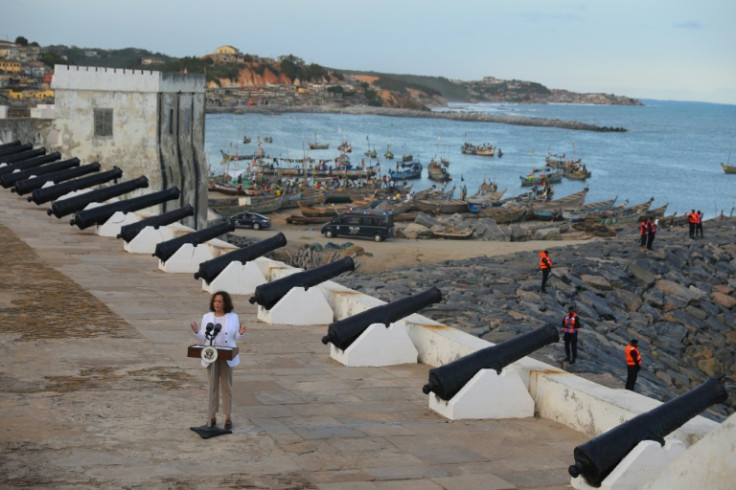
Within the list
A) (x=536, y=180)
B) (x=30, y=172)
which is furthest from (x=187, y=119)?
(x=536, y=180)

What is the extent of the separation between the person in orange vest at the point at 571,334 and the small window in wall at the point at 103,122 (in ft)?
59.3

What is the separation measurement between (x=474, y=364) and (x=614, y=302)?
65.7ft

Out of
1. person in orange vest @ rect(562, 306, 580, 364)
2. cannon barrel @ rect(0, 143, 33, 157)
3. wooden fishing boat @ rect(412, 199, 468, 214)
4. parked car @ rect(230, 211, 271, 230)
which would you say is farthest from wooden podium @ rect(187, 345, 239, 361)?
wooden fishing boat @ rect(412, 199, 468, 214)

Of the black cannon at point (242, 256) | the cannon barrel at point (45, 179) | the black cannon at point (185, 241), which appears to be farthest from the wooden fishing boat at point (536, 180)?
the black cannon at point (242, 256)

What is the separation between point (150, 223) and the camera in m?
18.0

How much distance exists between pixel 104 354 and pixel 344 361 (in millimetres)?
2332

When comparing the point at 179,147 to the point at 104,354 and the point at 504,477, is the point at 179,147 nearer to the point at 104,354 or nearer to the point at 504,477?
the point at 104,354

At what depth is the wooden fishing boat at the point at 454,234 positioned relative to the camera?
169 ft

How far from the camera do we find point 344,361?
10.7 metres

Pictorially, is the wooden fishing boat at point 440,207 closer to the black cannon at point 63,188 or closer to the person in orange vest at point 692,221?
the person in orange vest at point 692,221

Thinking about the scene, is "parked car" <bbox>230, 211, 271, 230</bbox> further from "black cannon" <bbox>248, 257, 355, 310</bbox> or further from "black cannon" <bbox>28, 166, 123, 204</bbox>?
"black cannon" <bbox>248, 257, 355, 310</bbox>

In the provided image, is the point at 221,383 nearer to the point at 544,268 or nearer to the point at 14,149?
the point at 544,268

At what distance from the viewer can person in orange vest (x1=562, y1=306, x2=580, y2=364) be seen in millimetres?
19766

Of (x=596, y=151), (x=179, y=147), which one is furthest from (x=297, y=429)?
(x=596, y=151)
